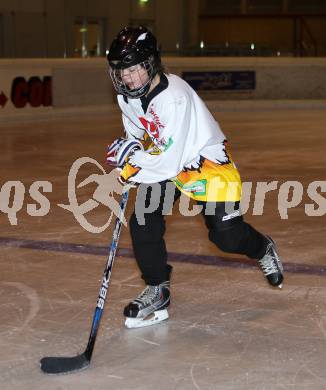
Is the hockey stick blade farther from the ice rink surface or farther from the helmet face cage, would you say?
the helmet face cage

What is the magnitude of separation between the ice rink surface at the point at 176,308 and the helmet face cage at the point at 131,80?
930 millimetres

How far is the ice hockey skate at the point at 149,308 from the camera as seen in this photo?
3404 millimetres

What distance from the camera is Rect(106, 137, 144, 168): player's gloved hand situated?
10.4ft

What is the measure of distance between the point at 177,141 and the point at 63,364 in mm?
885

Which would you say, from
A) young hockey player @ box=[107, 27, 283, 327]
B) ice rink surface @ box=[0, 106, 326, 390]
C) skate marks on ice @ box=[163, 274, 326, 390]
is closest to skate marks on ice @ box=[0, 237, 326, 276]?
ice rink surface @ box=[0, 106, 326, 390]

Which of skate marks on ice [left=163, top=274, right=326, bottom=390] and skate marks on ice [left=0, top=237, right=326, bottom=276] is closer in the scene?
skate marks on ice [left=163, top=274, right=326, bottom=390]

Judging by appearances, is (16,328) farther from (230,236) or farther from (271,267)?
(271,267)

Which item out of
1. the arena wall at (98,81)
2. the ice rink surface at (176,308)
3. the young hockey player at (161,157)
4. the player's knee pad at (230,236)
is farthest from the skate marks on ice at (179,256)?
the arena wall at (98,81)

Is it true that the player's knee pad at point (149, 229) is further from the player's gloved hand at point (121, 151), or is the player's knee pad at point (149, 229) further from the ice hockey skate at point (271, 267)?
the ice hockey skate at point (271, 267)

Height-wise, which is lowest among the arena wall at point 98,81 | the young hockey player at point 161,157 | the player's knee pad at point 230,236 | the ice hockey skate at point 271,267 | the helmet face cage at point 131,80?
the arena wall at point 98,81

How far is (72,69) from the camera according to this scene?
13297 millimetres

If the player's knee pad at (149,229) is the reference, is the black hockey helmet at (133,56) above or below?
above

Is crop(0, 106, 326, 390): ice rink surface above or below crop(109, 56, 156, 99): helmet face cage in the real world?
below

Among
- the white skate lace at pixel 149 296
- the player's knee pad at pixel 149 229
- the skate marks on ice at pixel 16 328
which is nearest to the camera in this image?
the skate marks on ice at pixel 16 328
